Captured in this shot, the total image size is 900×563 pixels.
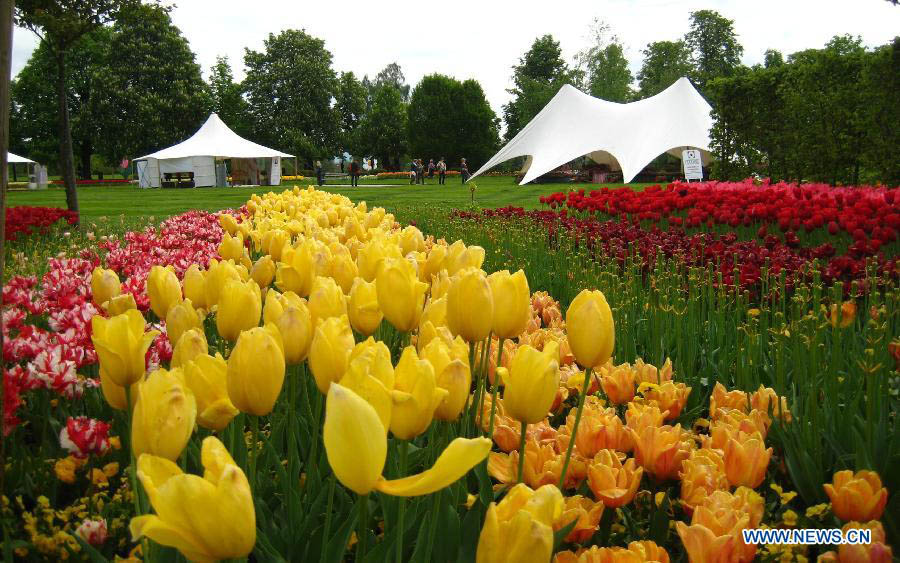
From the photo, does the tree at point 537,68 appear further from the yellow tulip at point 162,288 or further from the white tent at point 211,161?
the yellow tulip at point 162,288

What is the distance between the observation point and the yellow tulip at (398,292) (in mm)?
1374

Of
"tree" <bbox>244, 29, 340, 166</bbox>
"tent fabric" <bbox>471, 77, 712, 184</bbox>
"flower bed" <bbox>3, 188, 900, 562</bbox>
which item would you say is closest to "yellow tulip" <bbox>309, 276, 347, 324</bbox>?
"flower bed" <bbox>3, 188, 900, 562</bbox>

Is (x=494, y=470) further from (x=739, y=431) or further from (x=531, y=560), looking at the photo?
(x=531, y=560)

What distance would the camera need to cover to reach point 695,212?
708 centimetres

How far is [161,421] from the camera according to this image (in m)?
0.89

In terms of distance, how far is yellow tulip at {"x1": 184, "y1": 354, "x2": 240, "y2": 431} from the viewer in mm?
1066

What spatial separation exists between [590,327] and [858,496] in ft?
1.74

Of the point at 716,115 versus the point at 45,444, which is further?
the point at 716,115

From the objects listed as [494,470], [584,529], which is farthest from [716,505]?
[494,470]

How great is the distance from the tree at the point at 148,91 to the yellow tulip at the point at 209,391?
1560 inches

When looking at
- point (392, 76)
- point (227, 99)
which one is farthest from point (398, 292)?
point (392, 76)

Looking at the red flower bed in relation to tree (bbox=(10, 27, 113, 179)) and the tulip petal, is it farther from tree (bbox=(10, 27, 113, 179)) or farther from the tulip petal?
tree (bbox=(10, 27, 113, 179))

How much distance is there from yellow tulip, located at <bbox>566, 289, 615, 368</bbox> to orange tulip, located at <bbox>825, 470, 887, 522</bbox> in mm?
453

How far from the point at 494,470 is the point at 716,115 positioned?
1555cm
